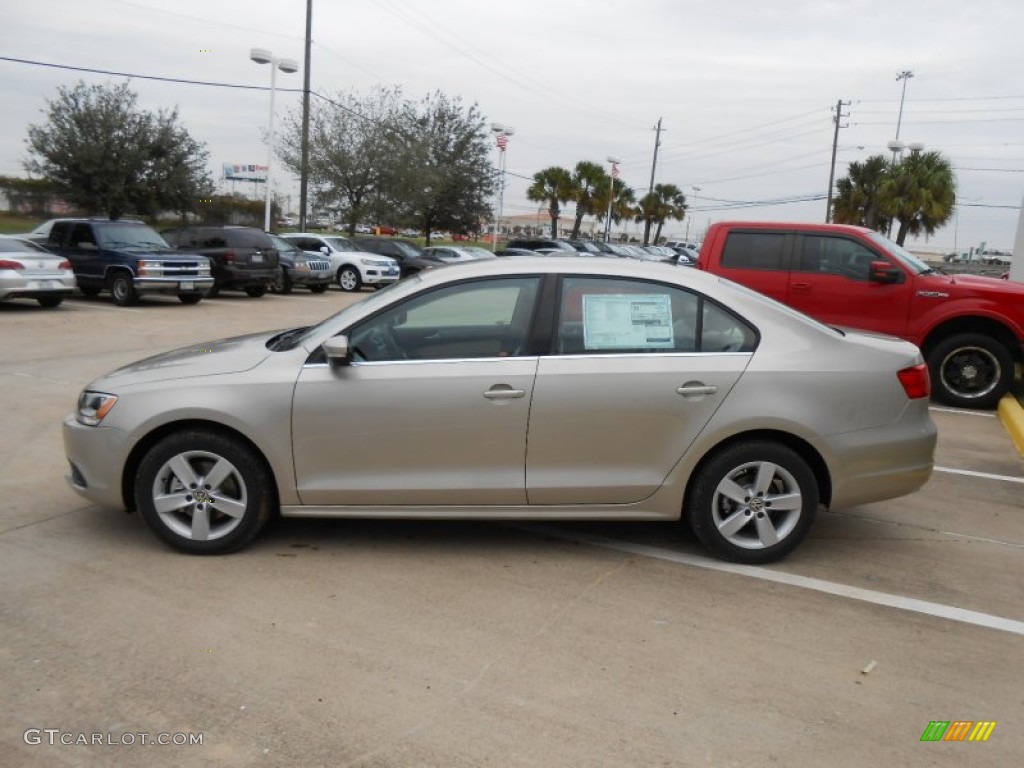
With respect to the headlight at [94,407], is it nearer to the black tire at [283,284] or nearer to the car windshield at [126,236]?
the car windshield at [126,236]

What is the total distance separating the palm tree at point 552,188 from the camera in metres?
57.2

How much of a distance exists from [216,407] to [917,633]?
3.55 metres

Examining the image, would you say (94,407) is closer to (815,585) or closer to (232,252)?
(815,585)

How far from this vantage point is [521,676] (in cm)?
345

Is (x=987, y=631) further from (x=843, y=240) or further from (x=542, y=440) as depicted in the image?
(x=843, y=240)

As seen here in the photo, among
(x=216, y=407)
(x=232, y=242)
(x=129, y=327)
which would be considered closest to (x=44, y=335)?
(x=129, y=327)

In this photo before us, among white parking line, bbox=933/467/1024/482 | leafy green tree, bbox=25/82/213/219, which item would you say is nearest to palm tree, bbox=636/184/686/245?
leafy green tree, bbox=25/82/213/219

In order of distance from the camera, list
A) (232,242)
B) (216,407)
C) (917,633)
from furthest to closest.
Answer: (232,242), (216,407), (917,633)

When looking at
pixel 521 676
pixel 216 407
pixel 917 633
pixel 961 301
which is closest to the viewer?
pixel 521 676

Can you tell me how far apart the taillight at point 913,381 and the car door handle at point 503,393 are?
2039 millimetres

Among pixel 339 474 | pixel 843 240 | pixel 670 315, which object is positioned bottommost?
pixel 339 474

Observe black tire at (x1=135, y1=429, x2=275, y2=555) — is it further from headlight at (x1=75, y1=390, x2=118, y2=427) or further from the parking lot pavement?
headlight at (x1=75, y1=390, x2=118, y2=427)

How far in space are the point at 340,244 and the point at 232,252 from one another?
6.40 meters

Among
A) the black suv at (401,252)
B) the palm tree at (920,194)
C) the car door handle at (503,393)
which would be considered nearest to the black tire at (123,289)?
the black suv at (401,252)
